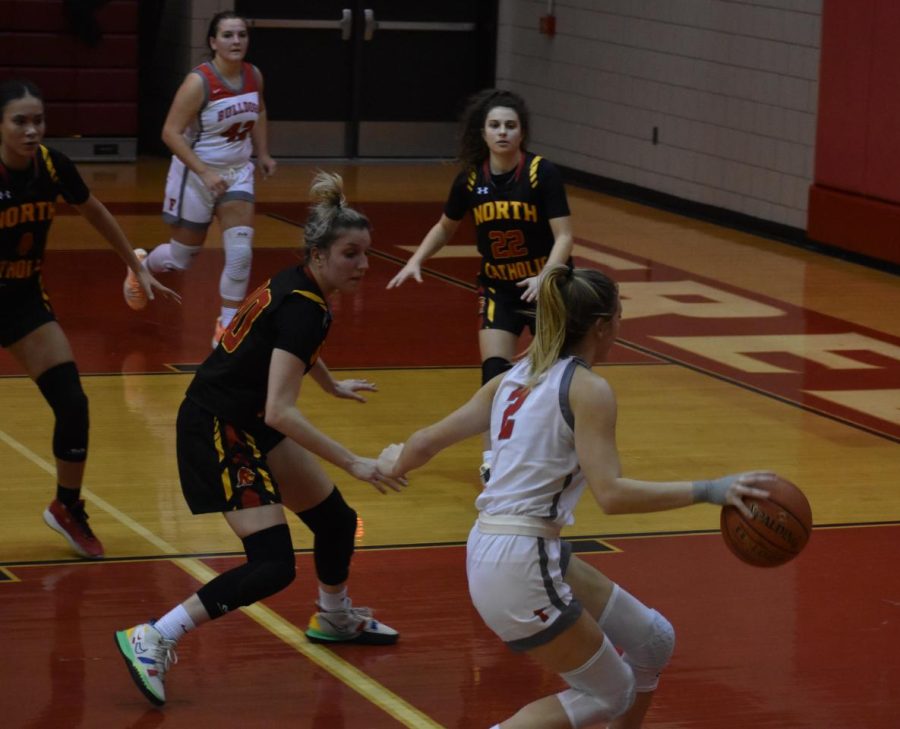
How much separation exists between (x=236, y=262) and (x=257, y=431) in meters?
4.68

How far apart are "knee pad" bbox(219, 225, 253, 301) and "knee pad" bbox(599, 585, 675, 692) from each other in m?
5.67

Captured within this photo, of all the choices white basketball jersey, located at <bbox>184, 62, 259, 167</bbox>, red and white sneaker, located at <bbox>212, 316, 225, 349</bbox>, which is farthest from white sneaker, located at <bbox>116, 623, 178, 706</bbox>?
white basketball jersey, located at <bbox>184, 62, 259, 167</bbox>

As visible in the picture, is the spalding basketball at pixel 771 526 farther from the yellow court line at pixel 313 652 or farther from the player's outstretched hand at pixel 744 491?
the yellow court line at pixel 313 652

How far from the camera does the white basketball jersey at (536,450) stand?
13.9 ft

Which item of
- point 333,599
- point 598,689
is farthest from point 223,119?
point 598,689

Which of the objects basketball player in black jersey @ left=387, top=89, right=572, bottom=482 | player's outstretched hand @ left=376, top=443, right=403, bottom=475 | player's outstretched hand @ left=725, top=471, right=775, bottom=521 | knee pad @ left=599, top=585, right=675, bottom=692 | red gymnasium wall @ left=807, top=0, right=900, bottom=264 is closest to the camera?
player's outstretched hand @ left=725, top=471, right=775, bottom=521

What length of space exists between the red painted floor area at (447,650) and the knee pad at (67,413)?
416mm

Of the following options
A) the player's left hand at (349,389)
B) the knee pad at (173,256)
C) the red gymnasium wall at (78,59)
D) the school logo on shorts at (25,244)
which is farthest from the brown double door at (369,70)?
the player's left hand at (349,389)

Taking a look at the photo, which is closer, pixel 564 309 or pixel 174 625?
pixel 564 309

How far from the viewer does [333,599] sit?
5.58 m

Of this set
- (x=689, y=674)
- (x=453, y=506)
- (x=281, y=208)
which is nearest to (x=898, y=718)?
(x=689, y=674)

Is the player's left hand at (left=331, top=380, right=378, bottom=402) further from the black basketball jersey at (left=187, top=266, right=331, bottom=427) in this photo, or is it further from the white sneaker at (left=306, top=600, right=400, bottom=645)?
the white sneaker at (left=306, top=600, right=400, bottom=645)

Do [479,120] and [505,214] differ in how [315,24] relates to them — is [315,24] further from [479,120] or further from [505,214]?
[505,214]

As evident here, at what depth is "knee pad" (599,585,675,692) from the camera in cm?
454
